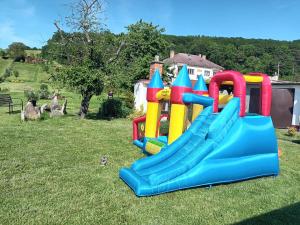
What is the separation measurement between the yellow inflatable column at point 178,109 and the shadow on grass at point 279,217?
2876 millimetres

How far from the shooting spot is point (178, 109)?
25.0 ft

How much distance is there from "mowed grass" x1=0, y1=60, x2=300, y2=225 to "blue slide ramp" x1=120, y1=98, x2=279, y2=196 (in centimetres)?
23

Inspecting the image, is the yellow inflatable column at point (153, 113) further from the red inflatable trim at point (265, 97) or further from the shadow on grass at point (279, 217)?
the shadow on grass at point (279, 217)

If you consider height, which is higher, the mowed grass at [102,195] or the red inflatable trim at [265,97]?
the red inflatable trim at [265,97]

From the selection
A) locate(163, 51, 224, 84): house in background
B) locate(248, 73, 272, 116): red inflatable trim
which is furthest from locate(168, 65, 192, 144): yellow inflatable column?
locate(163, 51, 224, 84): house in background

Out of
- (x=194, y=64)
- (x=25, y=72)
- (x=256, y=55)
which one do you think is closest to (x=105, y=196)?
(x=194, y=64)

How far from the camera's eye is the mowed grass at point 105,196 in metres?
5.03

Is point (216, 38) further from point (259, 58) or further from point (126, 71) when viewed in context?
point (126, 71)

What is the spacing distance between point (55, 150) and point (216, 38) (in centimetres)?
11375

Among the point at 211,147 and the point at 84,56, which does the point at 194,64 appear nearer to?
the point at 84,56

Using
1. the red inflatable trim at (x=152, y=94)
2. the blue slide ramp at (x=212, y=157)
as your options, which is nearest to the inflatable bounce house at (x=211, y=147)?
the blue slide ramp at (x=212, y=157)

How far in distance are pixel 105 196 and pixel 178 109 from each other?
290 centimetres

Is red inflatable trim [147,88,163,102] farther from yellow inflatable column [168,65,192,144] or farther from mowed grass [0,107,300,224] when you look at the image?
mowed grass [0,107,300,224]

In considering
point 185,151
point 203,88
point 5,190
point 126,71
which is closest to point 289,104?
point 126,71
